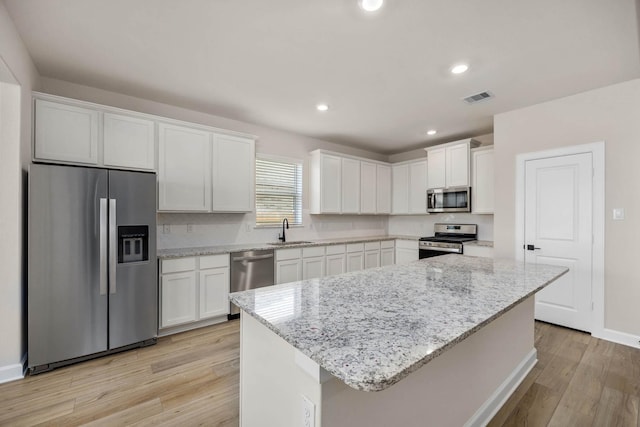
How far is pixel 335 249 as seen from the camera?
14.7 ft

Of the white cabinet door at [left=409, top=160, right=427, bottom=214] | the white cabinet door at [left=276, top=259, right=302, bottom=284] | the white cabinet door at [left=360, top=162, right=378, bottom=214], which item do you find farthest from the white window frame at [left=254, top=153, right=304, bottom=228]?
the white cabinet door at [left=409, top=160, right=427, bottom=214]

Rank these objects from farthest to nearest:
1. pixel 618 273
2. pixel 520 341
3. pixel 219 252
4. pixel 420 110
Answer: pixel 420 110 < pixel 219 252 < pixel 618 273 < pixel 520 341

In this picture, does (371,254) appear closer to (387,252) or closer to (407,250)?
(387,252)

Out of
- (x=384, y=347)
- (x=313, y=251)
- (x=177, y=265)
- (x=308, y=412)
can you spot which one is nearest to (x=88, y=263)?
(x=177, y=265)

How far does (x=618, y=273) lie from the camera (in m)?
2.88

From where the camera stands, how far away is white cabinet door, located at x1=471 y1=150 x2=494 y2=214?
13.9 ft

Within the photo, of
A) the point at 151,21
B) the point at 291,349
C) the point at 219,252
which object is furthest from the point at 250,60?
the point at 291,349

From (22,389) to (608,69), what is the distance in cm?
545

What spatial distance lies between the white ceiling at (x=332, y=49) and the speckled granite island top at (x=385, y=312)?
5.69ft

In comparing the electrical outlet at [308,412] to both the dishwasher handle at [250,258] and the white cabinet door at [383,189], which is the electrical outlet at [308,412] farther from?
the white cabinet door at [383,189]

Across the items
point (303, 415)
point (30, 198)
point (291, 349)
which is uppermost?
point (30, 198)

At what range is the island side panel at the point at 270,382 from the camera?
3.52 ft

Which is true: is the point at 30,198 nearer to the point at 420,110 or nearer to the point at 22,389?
the point at 22,389

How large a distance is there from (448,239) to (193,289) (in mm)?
3763
